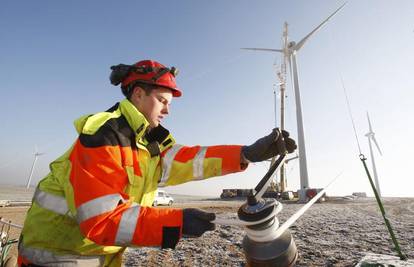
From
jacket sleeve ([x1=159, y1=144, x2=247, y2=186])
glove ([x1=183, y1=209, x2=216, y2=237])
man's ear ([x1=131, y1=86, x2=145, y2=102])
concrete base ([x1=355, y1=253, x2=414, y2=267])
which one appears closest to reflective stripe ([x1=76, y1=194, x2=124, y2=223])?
glove ([x1=183, y1=209, x2=216, y2=237])

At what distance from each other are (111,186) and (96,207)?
160 millimetres

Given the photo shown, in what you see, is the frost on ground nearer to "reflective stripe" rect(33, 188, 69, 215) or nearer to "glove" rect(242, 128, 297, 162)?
"glove" rect(242, 128, 297, 162)

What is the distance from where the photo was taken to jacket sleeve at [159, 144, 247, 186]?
8.77 feet

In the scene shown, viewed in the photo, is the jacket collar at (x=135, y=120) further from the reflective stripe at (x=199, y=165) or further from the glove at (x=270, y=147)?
the glove at (x=270, y=147)

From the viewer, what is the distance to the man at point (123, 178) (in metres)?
1.58

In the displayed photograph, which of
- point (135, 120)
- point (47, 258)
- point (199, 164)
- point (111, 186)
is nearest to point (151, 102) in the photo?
point (135, 120)

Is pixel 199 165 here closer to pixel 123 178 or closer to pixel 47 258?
pixel 123 178

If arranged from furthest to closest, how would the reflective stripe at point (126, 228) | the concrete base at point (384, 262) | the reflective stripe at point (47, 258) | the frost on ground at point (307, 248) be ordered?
the frost on ground at point (307, 248), the concrete base at point (384, 262), the reflective stripe at point (47, 258), the reflective stripe at point (126, 228)

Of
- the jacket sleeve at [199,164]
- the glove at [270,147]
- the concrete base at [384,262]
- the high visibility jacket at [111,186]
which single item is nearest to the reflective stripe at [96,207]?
the high visibility jacket at [111,186]

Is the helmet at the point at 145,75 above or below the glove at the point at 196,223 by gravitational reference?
above

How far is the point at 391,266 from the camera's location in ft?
10.1

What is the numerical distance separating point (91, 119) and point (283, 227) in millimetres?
1427

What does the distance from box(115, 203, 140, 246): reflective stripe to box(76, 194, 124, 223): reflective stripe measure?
0.10 m

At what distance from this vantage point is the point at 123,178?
1.80 m
